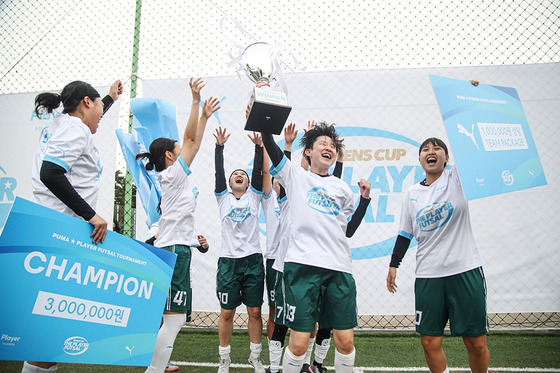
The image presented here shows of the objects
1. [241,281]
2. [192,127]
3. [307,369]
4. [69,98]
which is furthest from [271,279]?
[69,98]

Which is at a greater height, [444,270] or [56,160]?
[56,160]

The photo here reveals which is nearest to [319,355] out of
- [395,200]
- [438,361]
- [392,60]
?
[438,361]

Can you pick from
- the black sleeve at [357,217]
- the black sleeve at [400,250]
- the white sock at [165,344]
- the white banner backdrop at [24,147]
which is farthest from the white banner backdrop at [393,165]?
the white sock at [165,344]

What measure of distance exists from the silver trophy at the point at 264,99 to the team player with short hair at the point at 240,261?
0.77 metres

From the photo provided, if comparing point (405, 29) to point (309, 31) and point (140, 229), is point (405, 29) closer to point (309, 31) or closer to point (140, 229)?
point (309, 31)

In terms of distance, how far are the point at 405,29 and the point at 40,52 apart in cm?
493

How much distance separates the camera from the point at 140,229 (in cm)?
498

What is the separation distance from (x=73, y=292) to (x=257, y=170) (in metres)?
2.06

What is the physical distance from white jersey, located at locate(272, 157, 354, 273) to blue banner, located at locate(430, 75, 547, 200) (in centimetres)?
84

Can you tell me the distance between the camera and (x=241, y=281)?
3686 millimetres

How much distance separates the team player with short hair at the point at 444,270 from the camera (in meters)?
2.53

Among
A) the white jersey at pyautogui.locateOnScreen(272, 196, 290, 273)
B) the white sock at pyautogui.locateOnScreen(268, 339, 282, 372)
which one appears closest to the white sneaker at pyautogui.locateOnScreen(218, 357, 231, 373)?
the white sock at pyautogui.locateOnScreen(268, 339, 282, 372)

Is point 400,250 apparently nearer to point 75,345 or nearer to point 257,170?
point 257,170

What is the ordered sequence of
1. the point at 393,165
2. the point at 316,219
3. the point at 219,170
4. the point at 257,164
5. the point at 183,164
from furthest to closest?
the point at 393,165
the point at 219,170
the point at 257,164
the point at 183,164
the point at 316,219
